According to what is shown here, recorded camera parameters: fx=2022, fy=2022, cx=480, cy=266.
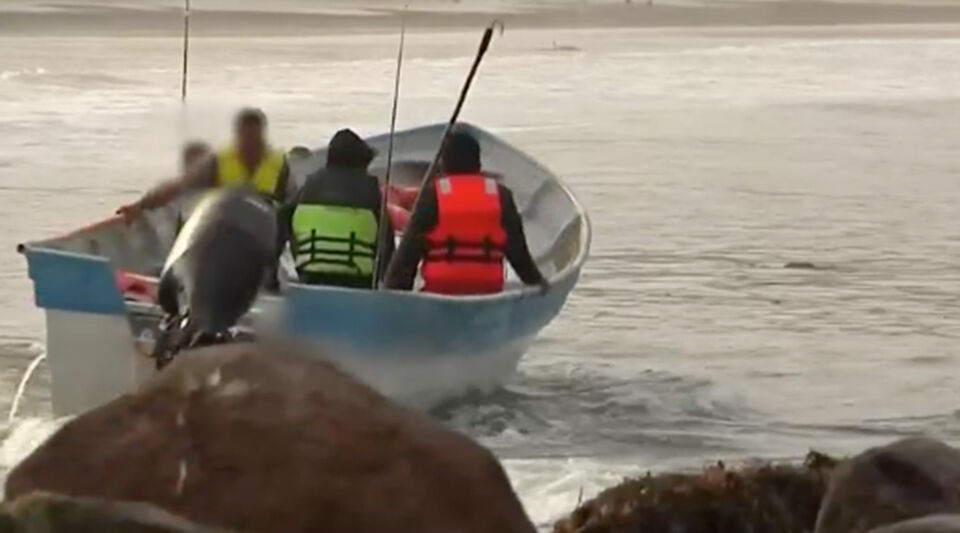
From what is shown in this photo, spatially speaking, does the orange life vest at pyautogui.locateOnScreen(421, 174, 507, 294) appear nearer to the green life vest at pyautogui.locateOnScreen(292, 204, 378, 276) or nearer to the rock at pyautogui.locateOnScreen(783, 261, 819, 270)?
the green life vest at pyautogui.locateOnScreen(292, 204, 378, 276)

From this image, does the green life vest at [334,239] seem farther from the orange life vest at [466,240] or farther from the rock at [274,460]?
the rock at [274,460]

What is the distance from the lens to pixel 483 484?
2412mm

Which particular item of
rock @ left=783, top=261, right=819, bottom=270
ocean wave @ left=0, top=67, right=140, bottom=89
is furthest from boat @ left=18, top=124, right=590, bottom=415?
ocean wave @ left=0, top=67, right=140, bottom=89

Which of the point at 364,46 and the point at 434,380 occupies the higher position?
the point at 434,380

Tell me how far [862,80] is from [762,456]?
23079mm

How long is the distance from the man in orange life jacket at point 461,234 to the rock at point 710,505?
21.3 ft

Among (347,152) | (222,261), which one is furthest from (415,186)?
(222,261)

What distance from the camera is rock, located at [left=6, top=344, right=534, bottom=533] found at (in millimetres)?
2246

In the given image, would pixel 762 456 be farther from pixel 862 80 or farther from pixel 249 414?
pixel 862 80

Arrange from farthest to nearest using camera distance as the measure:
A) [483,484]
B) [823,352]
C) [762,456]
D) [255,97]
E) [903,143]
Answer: [255,97] → [903,143] → [823,352] → [762,456] → [483,484]

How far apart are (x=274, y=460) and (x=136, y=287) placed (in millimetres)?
7399

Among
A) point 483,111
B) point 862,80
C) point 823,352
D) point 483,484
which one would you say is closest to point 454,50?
point 862,80

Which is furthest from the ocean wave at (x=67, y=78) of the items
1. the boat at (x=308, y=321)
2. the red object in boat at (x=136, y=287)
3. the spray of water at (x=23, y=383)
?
the red object in boat at (x=136, y=287)

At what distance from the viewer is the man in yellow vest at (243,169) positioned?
10.0m
